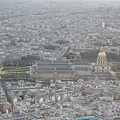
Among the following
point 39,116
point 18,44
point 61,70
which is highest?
point 18,44

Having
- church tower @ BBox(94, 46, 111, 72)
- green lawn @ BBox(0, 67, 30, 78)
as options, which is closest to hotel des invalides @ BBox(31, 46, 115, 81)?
church tower @ BBox(94, 46, 111, 72)

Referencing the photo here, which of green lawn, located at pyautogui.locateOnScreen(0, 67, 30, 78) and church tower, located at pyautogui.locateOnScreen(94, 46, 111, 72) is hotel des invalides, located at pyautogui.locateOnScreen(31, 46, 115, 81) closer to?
church tower, located at pyautogui.locateOnScreen(94, 46, 111, 72)

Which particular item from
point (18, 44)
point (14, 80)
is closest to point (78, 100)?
point (14, 80)

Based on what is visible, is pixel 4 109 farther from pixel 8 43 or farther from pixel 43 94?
pixel 8 43

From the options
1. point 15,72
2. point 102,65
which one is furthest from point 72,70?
point 15,72

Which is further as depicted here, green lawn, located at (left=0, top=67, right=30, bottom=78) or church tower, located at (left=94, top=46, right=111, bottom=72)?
church tower, located at (left=94, top=46, right=111, bottom=72)

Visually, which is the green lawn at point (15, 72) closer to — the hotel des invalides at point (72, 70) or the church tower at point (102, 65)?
the hotel des invalides at point (72, 70)

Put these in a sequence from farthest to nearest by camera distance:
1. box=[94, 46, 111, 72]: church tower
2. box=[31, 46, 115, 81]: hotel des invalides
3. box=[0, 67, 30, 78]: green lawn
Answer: box=[94, 46, 111, 72]: church tower < box=[31, 46, 115, 81]: hotel des invalides < box=[0, 67, 30, 78]: green lawn

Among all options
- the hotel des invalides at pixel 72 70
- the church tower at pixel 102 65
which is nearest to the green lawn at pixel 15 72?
the hotel des invalides at pixel 72 70
